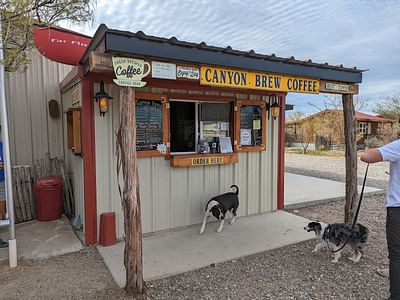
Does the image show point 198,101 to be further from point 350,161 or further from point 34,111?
point 34,111

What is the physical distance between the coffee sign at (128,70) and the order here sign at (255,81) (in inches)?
29.0

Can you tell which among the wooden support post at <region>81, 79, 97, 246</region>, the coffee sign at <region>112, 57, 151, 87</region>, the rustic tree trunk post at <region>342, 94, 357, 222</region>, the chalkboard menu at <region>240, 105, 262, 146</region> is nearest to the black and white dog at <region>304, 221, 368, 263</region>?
the rustic tree trunk post at <region>342, 94, 357, 222</region>

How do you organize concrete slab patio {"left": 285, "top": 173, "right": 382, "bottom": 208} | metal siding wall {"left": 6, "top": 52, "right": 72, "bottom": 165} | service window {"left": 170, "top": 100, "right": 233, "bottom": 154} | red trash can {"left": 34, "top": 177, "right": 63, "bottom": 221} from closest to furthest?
service window {"left": 170, "top": 100, "right": 233, "bottom": 154} → red trash can {"left": 34, "top": 177, "right": 63, "bottom": 221} → metal siding wall {"left": 6, "top": 52, "right": 72, "bottom": 165} → concrete slab patio {"left": 285, "top": 173, "right": 382, "bottom": 208}

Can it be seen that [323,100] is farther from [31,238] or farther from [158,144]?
[31,238]

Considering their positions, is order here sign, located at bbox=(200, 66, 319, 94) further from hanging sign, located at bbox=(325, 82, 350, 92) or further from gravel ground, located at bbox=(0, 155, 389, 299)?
gravel ground, located at bbox=(0, 155, 389, 299)

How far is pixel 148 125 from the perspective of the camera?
419 centimetres

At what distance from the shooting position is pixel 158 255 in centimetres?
358

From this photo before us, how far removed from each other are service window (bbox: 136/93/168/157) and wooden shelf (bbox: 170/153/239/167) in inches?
9.2

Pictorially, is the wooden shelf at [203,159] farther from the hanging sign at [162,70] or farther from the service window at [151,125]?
the hanging sign at [162,70]

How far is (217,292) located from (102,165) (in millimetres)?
2205

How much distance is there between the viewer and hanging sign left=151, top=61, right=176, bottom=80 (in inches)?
113

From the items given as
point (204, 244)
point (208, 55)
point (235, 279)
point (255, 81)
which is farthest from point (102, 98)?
point (235, 279)

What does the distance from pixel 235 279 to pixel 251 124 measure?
2848 millimetres

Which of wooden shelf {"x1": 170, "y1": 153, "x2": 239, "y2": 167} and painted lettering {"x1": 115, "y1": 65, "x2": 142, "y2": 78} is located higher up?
painted lettering {"x1": 115, "y1": 65, "x2": 142, "y2": 78}
